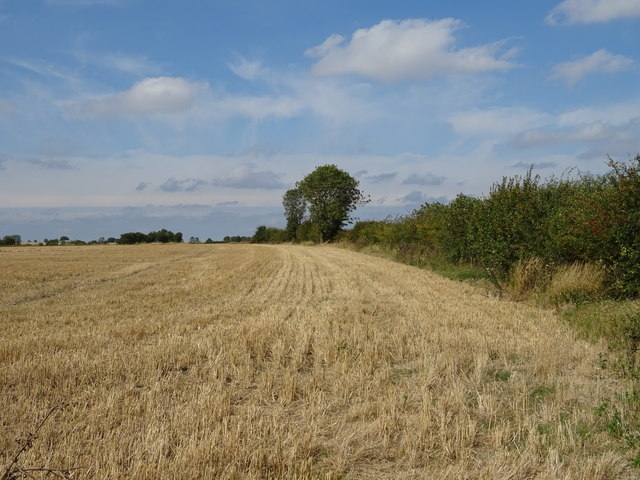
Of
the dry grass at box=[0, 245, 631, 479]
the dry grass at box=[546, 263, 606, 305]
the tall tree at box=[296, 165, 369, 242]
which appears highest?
the tall tree at box=[296, 165, 369, 242]

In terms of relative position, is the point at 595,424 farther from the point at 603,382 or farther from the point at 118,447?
the point at 118,447

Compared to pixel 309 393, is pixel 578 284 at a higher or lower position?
higher

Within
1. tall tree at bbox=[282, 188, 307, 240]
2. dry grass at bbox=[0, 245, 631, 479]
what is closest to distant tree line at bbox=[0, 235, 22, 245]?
tall tree at bbox=[282, 188, 307, 240]

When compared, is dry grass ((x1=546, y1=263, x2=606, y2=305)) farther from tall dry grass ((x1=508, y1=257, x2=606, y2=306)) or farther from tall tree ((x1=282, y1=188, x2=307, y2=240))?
tall tree ((x1=282, y1=188, x2=307, y2=240))

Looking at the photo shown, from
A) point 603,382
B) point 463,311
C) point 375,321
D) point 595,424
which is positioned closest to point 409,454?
point 595,424

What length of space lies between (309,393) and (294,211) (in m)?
84.3

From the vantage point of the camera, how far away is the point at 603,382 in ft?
23.0

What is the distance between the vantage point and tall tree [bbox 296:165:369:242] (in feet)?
235

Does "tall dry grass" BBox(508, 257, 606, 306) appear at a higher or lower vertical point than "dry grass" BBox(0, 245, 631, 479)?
higher

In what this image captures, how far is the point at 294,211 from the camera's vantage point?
90500mm

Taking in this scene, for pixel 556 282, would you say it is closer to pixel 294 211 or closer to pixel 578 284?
pixel 578 284

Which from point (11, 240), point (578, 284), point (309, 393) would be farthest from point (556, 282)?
point (11, 240)

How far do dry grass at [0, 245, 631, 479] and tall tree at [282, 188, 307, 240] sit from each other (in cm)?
7664

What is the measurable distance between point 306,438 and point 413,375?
2781 mm
